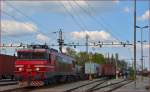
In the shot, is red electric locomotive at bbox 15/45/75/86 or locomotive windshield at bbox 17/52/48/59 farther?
locomotive windshield at bbox 17/52/48/59

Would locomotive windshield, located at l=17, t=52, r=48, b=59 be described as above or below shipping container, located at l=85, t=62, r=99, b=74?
above

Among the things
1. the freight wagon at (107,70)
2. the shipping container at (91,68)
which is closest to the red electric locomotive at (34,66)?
the shipping container at (91,68)

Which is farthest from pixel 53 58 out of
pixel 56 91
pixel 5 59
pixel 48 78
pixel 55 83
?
pixel 5 59

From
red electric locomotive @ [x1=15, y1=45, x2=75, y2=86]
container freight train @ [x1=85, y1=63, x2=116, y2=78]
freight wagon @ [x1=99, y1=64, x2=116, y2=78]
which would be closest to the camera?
red electric locomotive @ [x1=15, y1=45, x2=75, y2=86]

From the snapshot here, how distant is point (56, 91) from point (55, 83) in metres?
12.1

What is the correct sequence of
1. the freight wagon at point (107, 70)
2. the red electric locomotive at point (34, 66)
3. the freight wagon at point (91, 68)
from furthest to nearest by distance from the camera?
the freight wagon at point (107, 70)
the freight wagon at point (91, 68)
the red electric locomotive at point (34, 66)

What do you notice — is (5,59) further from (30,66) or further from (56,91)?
(56,91)

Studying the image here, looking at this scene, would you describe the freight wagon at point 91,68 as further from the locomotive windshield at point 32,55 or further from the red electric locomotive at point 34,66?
the locomotive windshield at point 32,55

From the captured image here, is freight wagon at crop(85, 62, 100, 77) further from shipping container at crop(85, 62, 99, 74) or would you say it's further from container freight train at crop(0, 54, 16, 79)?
container freight train at crop(0, 54, 16, 79)

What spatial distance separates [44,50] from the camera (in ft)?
117

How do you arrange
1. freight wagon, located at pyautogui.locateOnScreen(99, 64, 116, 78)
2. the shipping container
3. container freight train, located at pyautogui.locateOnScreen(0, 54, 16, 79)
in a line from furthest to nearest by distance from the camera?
freight wagon, located at pyautogui.locateOnScreen(99, 64, 116, 78)
the shipping container
container freight train, located at pyautogui.locateOnScreen(0, 54, 16, 79)

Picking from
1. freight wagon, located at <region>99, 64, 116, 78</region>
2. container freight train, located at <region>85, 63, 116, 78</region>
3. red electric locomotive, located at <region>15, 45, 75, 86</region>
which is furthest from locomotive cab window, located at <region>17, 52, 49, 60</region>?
freight wagon, located at <region>99, 64, 116, 78</region>

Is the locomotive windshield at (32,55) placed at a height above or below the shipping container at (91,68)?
above

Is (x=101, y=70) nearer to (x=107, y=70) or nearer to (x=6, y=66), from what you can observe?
(x=107, y=70)
